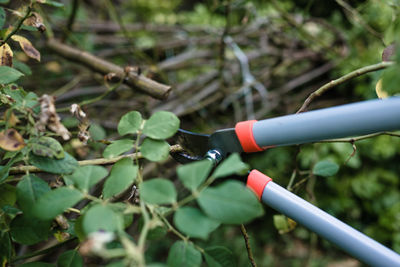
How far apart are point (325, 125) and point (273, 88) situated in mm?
1316

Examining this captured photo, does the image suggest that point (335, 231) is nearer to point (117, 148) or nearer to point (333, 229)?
point (333, 229)

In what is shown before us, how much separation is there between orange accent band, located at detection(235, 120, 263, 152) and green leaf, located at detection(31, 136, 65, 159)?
9.5 inches

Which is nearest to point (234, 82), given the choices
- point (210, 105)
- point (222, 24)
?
point (210, 105)

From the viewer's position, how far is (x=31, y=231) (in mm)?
334

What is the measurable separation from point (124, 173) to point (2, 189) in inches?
8.1

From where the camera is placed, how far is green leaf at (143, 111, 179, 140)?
0.35 meters

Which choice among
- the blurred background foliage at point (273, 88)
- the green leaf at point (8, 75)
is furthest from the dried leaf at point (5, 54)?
the blurred background foliage at point (273, 88)

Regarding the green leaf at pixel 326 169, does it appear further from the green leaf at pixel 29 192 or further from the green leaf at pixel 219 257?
the green leaf at pixel 29 192

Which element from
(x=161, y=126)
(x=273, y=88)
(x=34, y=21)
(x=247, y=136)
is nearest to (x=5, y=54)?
(x=34, y=21)

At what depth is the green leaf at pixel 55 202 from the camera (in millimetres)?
269

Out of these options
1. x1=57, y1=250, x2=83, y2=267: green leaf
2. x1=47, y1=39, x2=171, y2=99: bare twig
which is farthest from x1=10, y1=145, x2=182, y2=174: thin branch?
x1=47, y1=39, x2=171, y2=99: bare twig

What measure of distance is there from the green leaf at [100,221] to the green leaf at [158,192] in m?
0.03

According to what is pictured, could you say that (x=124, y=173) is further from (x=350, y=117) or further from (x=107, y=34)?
(x=107, y=34)

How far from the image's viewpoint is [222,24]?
5.71 feet
